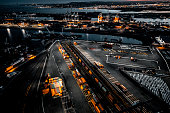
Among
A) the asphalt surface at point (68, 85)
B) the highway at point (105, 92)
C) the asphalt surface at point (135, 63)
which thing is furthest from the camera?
the asphalt surface at point (135, 63)

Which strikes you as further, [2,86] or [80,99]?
[2,86]

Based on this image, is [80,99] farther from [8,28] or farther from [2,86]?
[8,28]

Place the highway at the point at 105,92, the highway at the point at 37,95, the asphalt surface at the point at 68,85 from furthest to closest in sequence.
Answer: the highway at the point at 105,92, the asphalt surface at the point at 68,85, the highway at the point at 37,95

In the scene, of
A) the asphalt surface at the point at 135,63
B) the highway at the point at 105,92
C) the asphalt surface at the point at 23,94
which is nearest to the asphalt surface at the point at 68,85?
the asphalt surface at the point at 23,94

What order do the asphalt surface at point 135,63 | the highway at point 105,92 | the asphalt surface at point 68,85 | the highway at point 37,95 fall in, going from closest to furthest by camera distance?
the highway at point 37,95 → the asphalt surface at point 68,85 → the highway at point 105,92 → the asphalt surface at point 135,63

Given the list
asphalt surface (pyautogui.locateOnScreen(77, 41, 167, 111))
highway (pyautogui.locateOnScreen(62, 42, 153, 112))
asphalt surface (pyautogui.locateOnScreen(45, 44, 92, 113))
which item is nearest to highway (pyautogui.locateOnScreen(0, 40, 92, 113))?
asphalt surface (pyautogui.locateOnScreen(45, 44, 92, 113))

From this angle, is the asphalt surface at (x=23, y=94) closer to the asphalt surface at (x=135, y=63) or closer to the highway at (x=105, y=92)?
the highway at (x=105, y=92)

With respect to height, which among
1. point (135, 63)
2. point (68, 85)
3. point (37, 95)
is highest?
point (135, 63)

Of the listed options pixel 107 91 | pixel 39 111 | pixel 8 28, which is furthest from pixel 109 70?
pixel 8 28

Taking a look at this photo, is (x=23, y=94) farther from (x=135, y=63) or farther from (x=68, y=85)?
(x=135, y=63)

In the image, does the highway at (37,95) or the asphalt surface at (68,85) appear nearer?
the highway at (37,95)

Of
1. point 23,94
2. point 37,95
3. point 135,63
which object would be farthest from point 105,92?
point 135,63
